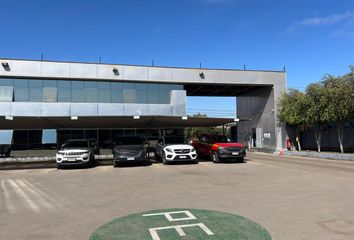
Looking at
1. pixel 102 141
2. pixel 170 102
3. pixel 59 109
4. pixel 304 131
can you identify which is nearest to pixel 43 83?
pixel 59 109

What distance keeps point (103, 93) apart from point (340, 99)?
63.2ft

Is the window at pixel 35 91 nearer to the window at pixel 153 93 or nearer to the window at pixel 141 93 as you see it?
the window at pixel 141 93

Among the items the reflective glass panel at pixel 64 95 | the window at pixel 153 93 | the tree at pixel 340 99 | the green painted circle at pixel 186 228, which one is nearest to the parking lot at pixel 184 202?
the green painted circle at pixel 186 228

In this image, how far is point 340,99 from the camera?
81.6 feet

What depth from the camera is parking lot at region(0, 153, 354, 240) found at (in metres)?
6.08

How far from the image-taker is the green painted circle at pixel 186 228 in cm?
554

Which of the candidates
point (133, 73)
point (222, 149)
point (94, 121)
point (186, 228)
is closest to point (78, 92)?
point (133, 73)

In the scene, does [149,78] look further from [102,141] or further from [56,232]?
[56,232]

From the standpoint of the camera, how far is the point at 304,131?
34.5 m

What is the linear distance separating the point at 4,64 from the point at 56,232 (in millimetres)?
26084

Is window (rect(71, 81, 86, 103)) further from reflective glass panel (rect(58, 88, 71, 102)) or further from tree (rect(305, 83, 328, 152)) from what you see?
tree (rect(305, 83, 328, 152))

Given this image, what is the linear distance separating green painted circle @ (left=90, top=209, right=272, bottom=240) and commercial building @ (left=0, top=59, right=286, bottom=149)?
1943 centimetres

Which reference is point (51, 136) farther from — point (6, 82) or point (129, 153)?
point (129, 153)

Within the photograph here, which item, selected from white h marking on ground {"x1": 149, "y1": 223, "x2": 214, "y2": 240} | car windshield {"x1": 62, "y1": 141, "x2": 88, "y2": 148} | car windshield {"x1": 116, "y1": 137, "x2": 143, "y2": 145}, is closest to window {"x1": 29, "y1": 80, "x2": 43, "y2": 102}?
car windshield {"x1": 62, "y1": 141, "x2": 88, "y2": 148}
